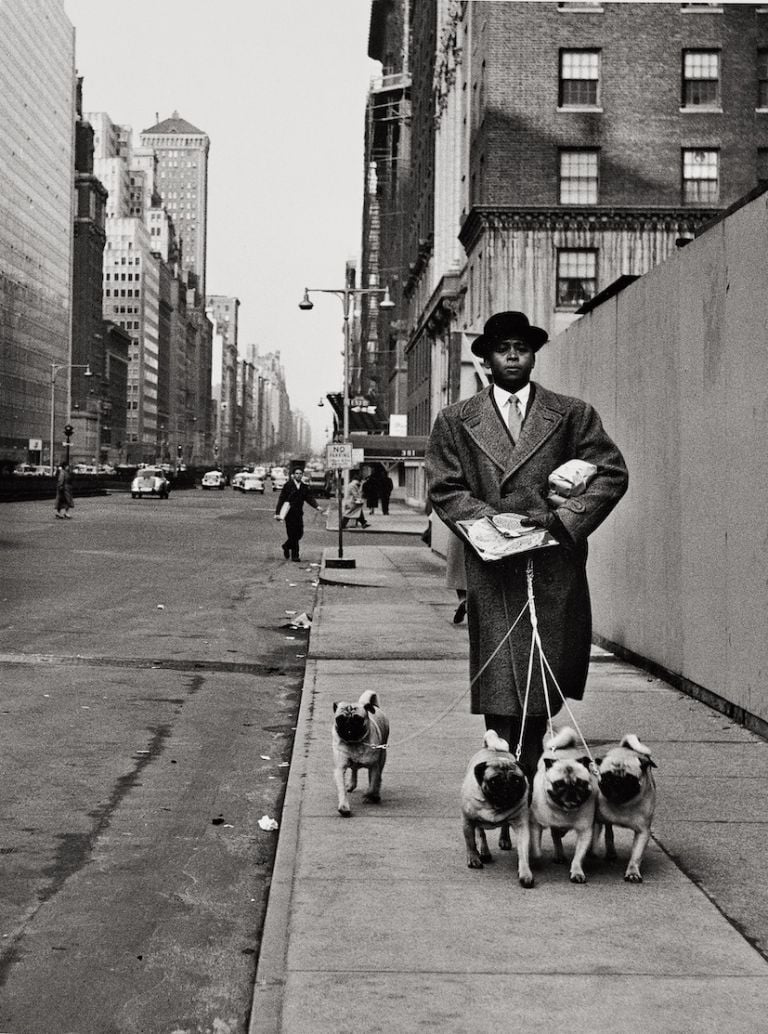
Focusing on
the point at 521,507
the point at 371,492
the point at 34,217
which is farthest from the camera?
the point at 34,217

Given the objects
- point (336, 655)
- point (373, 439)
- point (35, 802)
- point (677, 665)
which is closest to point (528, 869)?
point (35, 802)

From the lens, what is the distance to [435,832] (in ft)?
18.7

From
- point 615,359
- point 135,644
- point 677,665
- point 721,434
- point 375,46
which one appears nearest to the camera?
point 721,434

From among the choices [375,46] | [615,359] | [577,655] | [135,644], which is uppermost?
[375,46]

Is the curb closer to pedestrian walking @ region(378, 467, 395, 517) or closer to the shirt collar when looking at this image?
the shirt collar

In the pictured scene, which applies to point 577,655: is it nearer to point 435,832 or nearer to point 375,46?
point 435,832

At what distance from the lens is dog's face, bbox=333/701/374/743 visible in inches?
227

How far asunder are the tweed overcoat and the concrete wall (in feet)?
8.17

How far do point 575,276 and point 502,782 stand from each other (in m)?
36.6

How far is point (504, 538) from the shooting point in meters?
5.30

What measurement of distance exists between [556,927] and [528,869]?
0.44 metres

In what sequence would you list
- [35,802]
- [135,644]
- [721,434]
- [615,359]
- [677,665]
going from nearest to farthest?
1. [35,802]
2. [721,434]
3. [677,665]
4. [615,359]
5. [135,644]

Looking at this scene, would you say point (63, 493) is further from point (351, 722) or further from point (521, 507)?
point (521, 507)

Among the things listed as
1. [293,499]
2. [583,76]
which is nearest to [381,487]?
[583,76]
